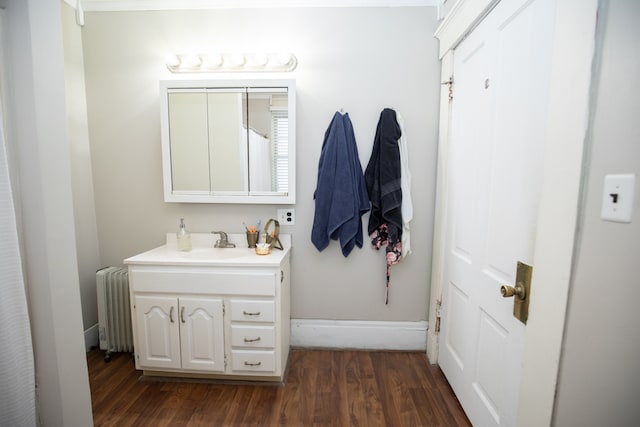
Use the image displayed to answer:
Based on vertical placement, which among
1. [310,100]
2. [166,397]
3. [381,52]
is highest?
[381,52]

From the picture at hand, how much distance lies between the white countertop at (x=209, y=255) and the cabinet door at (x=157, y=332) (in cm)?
23

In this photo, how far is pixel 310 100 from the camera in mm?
1779

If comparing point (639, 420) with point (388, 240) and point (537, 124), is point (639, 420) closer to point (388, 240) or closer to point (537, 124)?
point (537, 124)

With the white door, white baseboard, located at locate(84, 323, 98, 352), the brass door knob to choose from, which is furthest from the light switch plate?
white baseboard, located at locate(84, 323, 98, 352)

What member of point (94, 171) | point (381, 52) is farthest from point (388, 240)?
point (94, 171)

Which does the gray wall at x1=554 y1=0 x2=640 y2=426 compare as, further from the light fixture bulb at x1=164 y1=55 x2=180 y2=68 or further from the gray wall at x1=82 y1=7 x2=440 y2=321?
the light fixture bulb at x1=164 y1=55 x2=180 y2=68

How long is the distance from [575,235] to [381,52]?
5.30ft

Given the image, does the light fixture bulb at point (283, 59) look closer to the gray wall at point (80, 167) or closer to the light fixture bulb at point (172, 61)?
the light fixture bulb at point (172, 61)

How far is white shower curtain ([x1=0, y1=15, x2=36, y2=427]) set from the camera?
623 mm

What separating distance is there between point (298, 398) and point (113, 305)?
1420 millimetres

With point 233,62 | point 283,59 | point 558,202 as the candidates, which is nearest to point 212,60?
point 233,62

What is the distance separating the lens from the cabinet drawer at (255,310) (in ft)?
4.89

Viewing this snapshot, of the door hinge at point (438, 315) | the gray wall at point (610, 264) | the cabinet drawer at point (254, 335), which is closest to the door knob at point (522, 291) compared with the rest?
the gray wall at point (610, 264)

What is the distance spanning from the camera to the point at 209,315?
4.94ft
